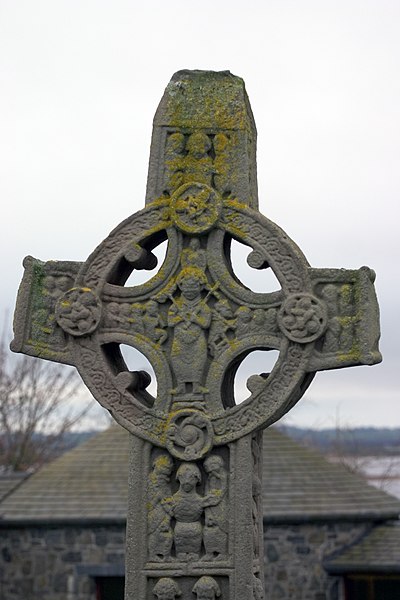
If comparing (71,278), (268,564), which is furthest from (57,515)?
(71,278)

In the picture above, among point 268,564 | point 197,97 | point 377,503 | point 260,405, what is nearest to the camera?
point 260,405

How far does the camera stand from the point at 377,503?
19.2 meters

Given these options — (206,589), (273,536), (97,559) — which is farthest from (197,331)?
(97,559)

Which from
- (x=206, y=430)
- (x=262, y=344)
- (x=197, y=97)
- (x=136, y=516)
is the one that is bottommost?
(x=136, y=516)

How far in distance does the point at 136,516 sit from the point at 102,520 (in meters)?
12.5

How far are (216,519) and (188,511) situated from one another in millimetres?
148

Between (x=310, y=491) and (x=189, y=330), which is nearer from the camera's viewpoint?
(x=189, y=330)

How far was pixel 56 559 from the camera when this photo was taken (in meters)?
18.8

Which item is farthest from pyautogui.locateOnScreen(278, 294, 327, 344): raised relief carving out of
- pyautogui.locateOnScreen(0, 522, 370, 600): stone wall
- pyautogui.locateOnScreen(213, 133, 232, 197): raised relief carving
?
pyautogui.locateOnScreen(0, 522, 370, 600): stone wall

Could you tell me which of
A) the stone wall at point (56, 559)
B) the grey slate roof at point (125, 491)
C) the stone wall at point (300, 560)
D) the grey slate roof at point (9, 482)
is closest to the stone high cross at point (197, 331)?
the grey slate roof at point (125, 491)

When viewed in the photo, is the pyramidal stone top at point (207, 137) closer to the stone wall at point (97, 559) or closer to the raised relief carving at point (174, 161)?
the raised relief carving at point (174, 161)

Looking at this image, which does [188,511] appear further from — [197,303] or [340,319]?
[340,319]

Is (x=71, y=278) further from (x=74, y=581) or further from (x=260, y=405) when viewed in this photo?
(x=74, y=581)

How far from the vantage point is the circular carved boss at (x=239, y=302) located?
604 cm
